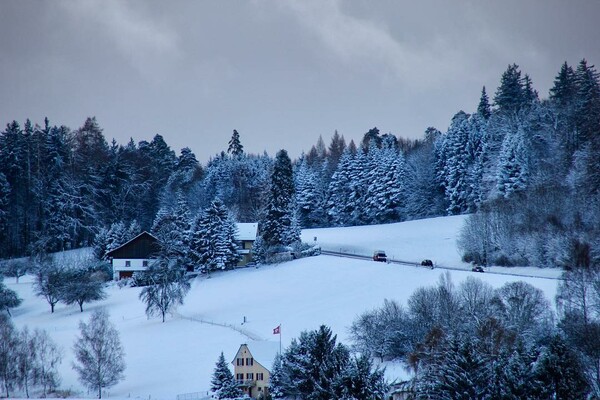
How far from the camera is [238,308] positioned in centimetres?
5328

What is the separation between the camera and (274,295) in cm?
5478

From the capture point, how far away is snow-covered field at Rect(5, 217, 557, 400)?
4078cm

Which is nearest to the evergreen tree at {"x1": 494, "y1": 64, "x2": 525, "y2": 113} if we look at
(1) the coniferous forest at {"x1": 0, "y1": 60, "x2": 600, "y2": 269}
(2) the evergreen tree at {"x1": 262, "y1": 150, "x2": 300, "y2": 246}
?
(1) the coniferous forest at {"x1": 0, "y1": 60, "x2": 600, "y2": 269}

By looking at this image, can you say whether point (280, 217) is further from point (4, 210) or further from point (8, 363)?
point (4, 210)

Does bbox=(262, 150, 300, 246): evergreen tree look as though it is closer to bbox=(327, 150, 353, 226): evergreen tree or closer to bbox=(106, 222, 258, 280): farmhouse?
bbox=(106, 222, 258, 280): farmhouse

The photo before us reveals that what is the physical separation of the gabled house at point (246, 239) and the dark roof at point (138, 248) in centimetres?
1063

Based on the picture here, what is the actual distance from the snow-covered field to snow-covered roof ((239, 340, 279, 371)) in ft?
8.01

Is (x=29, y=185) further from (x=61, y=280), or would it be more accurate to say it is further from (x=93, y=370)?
(x=93, y=370)

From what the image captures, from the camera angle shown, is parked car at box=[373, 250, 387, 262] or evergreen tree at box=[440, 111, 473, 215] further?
evergreen tree at box=[440, 111, 473, 215]

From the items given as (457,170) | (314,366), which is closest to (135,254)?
(457,170)

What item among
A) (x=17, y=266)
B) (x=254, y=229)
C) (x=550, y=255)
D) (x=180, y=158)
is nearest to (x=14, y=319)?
(x=17, y=266)

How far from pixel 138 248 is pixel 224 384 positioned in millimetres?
43313

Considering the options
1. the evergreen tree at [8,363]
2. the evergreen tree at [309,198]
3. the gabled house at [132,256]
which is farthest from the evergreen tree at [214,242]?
the evergreen tree at [309,198]

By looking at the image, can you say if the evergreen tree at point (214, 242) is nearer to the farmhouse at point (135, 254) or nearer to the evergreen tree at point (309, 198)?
the farmhouse at point (135, 254)
